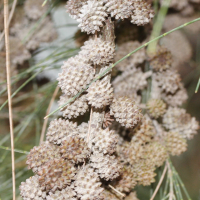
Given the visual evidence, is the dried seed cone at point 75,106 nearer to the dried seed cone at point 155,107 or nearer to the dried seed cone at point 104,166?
the dried seed cone at point 104,166

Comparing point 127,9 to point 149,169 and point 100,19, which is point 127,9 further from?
point 149,169

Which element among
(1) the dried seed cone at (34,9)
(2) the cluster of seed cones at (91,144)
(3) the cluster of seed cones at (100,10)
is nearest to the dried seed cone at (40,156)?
(2) the cluster of seed cones at (91,144)

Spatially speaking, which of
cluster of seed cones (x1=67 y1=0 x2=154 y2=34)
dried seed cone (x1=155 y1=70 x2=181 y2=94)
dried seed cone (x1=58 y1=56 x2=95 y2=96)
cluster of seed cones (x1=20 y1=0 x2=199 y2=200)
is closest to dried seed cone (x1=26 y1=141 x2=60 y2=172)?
cluster of seed cones (x1=20 y1=0 x2=199 y2=200)

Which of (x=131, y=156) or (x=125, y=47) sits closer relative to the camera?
(x=131, y=156)

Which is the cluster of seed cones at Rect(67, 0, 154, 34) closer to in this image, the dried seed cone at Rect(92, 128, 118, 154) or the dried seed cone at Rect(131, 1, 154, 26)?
the dried seed cone at Rect(131, 1, 154, 26)

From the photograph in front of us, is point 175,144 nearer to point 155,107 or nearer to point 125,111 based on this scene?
point 155,107

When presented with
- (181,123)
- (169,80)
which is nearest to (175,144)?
(181,123)

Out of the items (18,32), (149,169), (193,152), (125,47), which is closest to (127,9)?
(125,47)
